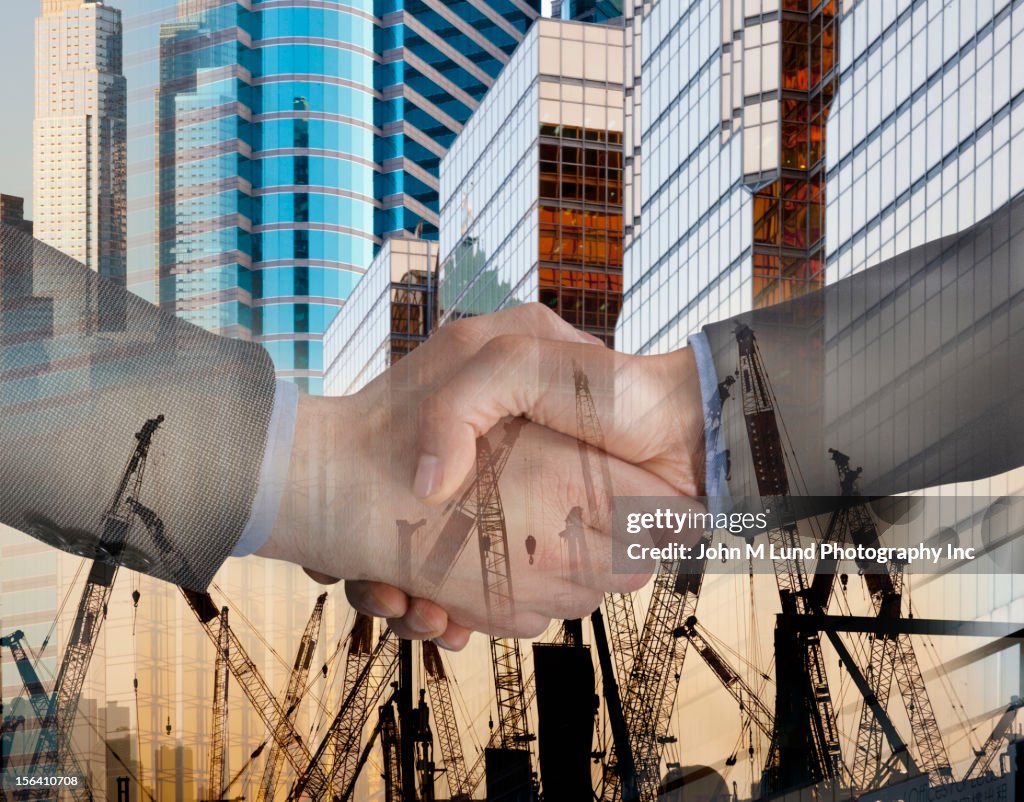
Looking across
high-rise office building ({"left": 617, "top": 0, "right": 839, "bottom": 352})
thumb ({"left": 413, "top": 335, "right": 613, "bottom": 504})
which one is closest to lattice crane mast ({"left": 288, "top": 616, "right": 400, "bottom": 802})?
thumb ({"left": 413, "top": 335, "right": 613, "bottom": 504})

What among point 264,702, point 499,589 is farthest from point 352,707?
point 499,589

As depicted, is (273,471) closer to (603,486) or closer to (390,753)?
(603,486)

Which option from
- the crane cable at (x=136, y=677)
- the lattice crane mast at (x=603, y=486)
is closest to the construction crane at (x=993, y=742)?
the lattice crane mast at (x=603, y=486)

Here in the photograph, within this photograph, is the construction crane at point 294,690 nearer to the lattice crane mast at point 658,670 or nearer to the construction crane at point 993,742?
the lattice crane mast at point 658,670

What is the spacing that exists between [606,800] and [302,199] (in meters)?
2.71

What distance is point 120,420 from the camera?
15.8 feet

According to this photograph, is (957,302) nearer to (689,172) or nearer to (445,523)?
(689,172)

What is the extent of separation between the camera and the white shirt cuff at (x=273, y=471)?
493 centimetres

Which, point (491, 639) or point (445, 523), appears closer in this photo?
point (445, 523)

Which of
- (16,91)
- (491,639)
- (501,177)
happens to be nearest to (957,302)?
(501,177)

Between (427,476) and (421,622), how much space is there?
708 millimetres

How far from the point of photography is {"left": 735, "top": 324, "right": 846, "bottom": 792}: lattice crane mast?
580 centimetres

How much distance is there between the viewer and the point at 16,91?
592 centimetres

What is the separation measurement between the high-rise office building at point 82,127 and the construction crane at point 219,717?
1.52 meters
